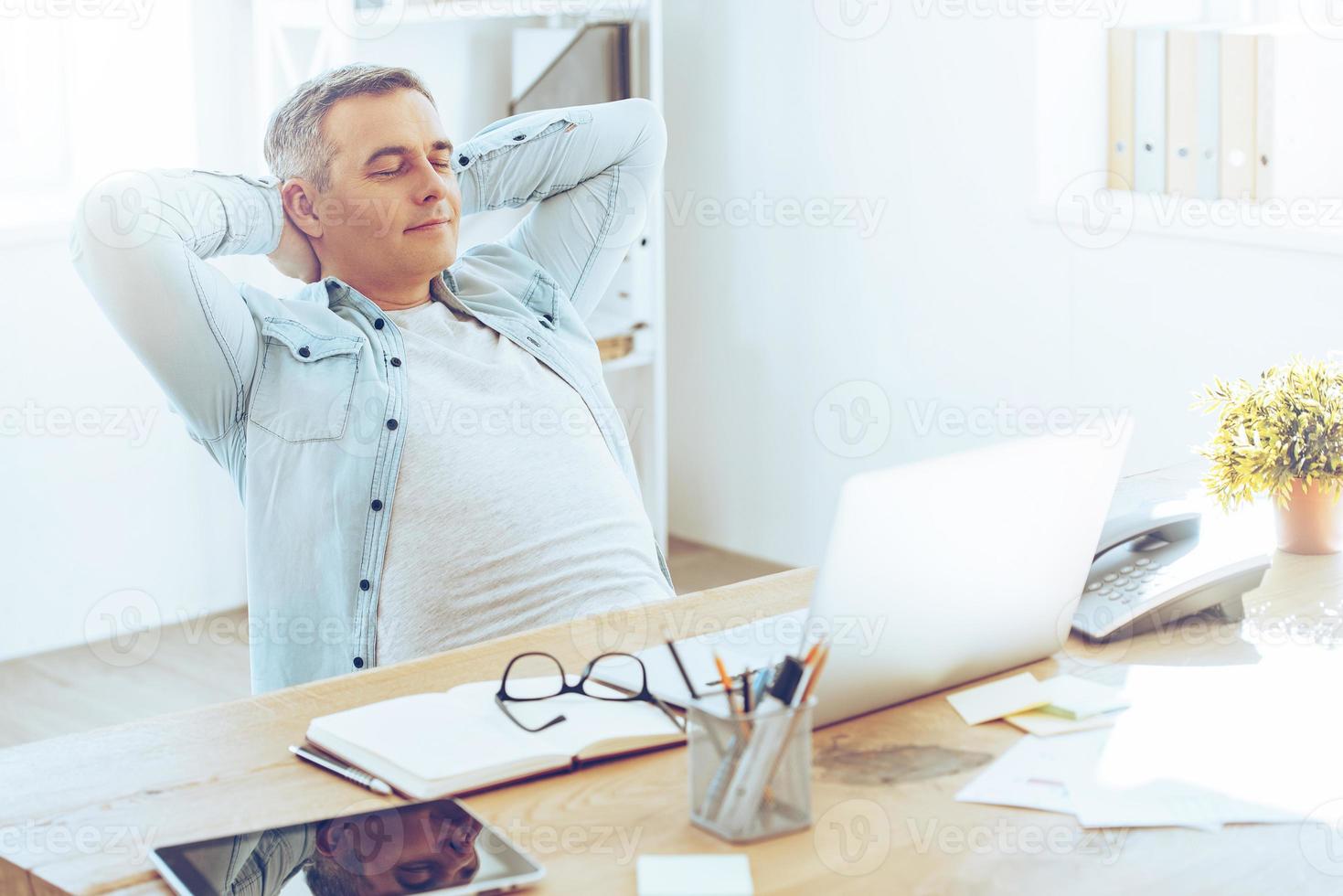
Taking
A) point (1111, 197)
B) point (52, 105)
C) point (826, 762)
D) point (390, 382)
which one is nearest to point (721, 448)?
point (1111, 197)

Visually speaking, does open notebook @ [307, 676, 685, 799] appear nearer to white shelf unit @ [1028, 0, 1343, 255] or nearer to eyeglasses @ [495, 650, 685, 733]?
eyeglasses @ [495, 650, 685, 733]

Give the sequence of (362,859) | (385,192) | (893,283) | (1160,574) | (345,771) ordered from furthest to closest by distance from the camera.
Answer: (893,283), (385,192), (1160,574), (345,771), (362,859)

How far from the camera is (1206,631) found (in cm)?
138

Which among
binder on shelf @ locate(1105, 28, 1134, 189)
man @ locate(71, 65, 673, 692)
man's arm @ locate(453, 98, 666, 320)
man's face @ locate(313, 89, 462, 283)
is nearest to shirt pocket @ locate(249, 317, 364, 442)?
man @ locate(71, 65, 673, 692)

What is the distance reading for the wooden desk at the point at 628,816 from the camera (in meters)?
0.95

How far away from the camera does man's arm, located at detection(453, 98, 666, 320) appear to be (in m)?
2.09

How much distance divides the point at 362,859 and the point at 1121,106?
247 centimetres

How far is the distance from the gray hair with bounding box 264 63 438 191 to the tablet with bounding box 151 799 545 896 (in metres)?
1.03

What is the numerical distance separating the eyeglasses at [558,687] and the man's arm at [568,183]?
0.90 metres

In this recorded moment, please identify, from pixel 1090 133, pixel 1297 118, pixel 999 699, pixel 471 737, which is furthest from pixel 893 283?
pixel 471 737

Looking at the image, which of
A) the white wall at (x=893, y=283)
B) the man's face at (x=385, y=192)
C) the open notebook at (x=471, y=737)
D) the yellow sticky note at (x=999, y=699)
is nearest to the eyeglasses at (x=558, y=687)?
the open notebook at (x=471, y=737)

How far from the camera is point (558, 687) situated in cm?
123

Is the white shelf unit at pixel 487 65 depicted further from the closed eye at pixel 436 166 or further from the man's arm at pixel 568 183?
the closed eye at pixel 436 166

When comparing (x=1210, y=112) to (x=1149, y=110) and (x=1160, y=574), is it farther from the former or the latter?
(x=1160, y=574)
